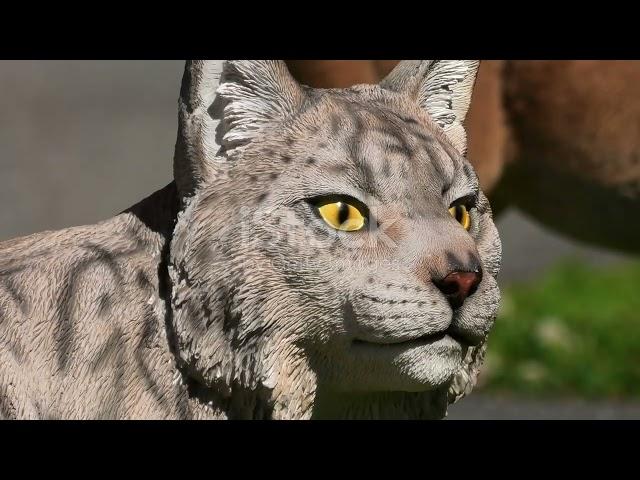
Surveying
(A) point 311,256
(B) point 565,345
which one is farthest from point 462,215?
(B) point 565,345

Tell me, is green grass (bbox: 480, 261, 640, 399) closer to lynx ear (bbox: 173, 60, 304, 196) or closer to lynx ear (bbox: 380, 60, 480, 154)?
lynx ear (bbox: 380, 60, 480, 154)

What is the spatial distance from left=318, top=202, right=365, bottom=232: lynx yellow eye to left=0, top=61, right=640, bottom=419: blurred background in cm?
519

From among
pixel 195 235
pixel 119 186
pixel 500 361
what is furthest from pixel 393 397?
pixel 119 186

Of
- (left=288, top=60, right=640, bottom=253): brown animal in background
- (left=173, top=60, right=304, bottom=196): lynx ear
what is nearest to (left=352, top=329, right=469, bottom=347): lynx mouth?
(left=173, top=60, right=304, bottom=196): lynx ear

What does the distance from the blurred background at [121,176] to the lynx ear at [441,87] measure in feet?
15.9

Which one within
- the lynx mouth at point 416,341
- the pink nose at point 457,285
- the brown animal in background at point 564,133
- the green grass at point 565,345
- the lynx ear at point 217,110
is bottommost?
the green grass at point 565,345

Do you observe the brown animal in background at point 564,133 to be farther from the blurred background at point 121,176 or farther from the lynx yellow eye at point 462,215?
the lynx yellow eye at point 462,215

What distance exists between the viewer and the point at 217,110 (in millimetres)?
2352

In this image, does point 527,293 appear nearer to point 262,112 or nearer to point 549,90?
point 549,90

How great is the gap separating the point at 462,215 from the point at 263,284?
455 millimetres

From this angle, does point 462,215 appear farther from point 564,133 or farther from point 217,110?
point 564,133

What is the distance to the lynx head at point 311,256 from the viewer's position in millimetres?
2232

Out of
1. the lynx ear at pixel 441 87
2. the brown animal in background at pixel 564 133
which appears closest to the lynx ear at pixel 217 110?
the lynx ear at pixel 441 87

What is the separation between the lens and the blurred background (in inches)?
297
